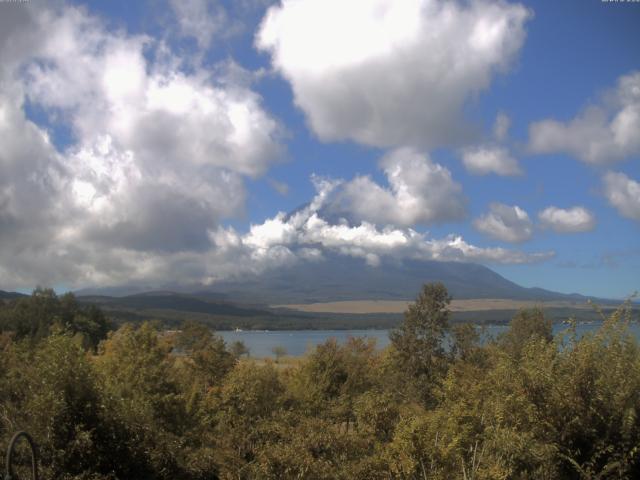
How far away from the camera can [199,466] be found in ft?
44.3

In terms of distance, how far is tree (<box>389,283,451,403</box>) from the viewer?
28328 mm

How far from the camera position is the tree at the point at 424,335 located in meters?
28.3

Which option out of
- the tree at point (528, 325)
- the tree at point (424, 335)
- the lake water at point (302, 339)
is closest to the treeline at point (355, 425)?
the lake water at point (302, 339)

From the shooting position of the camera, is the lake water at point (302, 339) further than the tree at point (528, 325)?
No

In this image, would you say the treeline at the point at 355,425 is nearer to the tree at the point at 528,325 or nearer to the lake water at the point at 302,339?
the lake water at the point at 302,339

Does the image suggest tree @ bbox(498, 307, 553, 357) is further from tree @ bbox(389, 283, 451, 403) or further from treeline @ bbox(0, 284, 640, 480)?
treeline @ bbox(0, 284, 640, 480)

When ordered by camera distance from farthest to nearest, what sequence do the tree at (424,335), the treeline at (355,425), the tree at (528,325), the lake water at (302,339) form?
the tree at (528,325) → the tree at (424,335) → the lake water at (302,339) → the treeline at (355,425)

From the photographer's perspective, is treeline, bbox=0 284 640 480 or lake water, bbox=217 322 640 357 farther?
lake water, bbox=217 322 640 357

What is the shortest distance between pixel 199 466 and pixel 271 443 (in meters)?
1.97

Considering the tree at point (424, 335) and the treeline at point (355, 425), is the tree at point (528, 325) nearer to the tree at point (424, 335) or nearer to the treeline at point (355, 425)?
the tree at point (424, 335)

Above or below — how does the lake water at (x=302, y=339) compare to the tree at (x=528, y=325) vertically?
below

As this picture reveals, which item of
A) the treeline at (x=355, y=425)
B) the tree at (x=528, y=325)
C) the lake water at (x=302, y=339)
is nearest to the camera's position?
the treeline at (x=355, y=425)

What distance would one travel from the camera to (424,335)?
95.3ft

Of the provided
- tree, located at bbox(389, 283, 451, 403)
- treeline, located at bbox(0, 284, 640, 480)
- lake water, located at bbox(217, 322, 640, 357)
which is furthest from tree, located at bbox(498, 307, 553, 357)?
treeline, located at bbox(0, 284, 640, 480)
